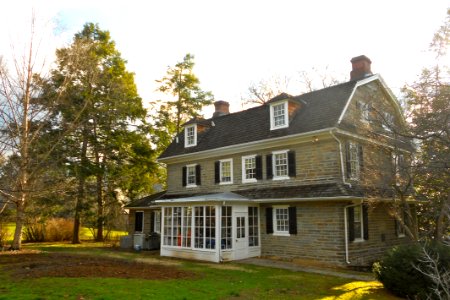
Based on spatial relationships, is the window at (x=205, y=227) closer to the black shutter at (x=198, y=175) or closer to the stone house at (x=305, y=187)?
the stone house at (x=305, y=187)

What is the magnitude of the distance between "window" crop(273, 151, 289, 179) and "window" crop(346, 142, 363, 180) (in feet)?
9.90

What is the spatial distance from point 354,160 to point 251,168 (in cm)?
537

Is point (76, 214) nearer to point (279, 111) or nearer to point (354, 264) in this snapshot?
point (279, 111)

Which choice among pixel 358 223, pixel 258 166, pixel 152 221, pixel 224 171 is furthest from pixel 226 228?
pixel 152 221

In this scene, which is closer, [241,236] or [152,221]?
[241,236]

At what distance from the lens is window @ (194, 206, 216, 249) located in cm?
1727

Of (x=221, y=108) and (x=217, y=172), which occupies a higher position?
(x=221, y=108)

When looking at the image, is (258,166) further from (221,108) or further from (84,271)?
(84,271)

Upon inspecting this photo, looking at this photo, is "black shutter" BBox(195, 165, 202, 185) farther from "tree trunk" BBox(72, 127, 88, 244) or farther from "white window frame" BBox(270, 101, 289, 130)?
"tree trunk" BBox(72, 127, 88, 244)

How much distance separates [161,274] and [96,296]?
386 centimetres

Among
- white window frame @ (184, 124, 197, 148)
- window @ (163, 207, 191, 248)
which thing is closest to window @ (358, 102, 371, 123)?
window @ (163, 207, 191, 248)

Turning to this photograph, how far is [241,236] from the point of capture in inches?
699

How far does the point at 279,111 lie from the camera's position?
1964 cm

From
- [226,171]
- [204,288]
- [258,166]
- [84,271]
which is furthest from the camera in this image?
[226,171]
